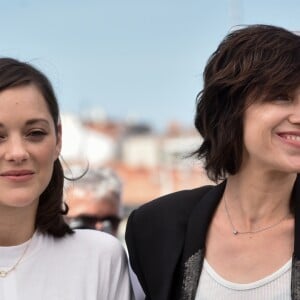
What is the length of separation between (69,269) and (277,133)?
0.81 m

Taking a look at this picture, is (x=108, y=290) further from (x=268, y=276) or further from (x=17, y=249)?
(x=268, y=276)

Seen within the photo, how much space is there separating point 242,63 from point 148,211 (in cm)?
66

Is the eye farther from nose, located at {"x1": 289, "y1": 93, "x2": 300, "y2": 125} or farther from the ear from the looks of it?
nose, located at {"x1": 289, "y1": 93, "x2": 300, "y2": 125}

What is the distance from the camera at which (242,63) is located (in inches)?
89.9

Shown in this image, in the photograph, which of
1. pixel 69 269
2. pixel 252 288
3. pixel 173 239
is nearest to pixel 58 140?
pixel 69 269

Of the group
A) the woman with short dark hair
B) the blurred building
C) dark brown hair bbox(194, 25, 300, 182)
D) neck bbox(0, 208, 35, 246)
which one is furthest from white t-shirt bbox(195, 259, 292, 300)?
the blurred building

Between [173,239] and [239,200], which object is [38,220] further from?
[239,200]

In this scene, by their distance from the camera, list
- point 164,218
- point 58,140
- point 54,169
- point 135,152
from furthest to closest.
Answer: point 135,152 < point 164,218 < point 54,169 < point 58,140

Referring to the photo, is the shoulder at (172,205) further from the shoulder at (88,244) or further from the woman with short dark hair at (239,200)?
the shoulder at (88,244)

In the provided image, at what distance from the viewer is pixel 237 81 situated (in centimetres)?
227

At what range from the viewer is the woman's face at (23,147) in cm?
204

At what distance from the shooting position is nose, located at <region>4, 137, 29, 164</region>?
79.7 inches

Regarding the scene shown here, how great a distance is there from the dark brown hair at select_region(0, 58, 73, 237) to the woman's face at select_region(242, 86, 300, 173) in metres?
0.66

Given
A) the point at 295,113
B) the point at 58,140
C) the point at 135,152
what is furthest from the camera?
the point at 135,152
